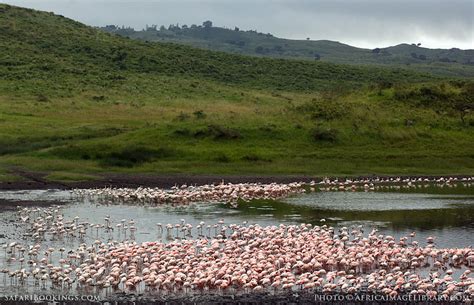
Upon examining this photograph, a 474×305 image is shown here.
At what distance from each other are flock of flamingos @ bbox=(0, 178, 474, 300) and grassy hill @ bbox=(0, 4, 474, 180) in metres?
17.2

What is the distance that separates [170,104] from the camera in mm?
72312

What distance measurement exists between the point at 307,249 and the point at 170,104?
4636 cm

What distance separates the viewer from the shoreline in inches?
1809

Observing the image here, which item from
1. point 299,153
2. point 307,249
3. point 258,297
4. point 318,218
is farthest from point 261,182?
point 258,297

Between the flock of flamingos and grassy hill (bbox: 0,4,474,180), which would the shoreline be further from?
the flock of flamingos

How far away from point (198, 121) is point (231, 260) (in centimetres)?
3278

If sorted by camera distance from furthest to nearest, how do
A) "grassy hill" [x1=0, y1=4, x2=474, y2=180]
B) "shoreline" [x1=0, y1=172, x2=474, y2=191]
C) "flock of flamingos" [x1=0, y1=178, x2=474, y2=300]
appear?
"grassy hill" [x1=0, y1=4, x2=474, y2=180]
"shoreline" [x1=0, y1=172, x2=474, y2=191]
"flock of flamingos" [x1=0, y1=178, x2=474, y2=300]

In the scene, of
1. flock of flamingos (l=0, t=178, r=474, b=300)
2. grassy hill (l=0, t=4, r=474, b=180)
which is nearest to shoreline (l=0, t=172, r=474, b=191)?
grassy hill (l=0, t=4, r=474, b=180)

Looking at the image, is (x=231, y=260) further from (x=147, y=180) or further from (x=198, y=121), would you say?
(x=198, y=121)

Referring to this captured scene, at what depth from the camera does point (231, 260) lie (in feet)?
82.5

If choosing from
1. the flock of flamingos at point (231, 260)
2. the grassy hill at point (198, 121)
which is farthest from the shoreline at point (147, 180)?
the flock of flamingos at point (231, 260)

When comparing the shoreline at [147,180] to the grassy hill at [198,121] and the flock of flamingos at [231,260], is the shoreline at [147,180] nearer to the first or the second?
the grassy hill at [198,121]

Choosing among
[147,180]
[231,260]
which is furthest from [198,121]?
[231,260]

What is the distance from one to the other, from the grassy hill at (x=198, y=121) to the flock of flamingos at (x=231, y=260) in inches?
679
